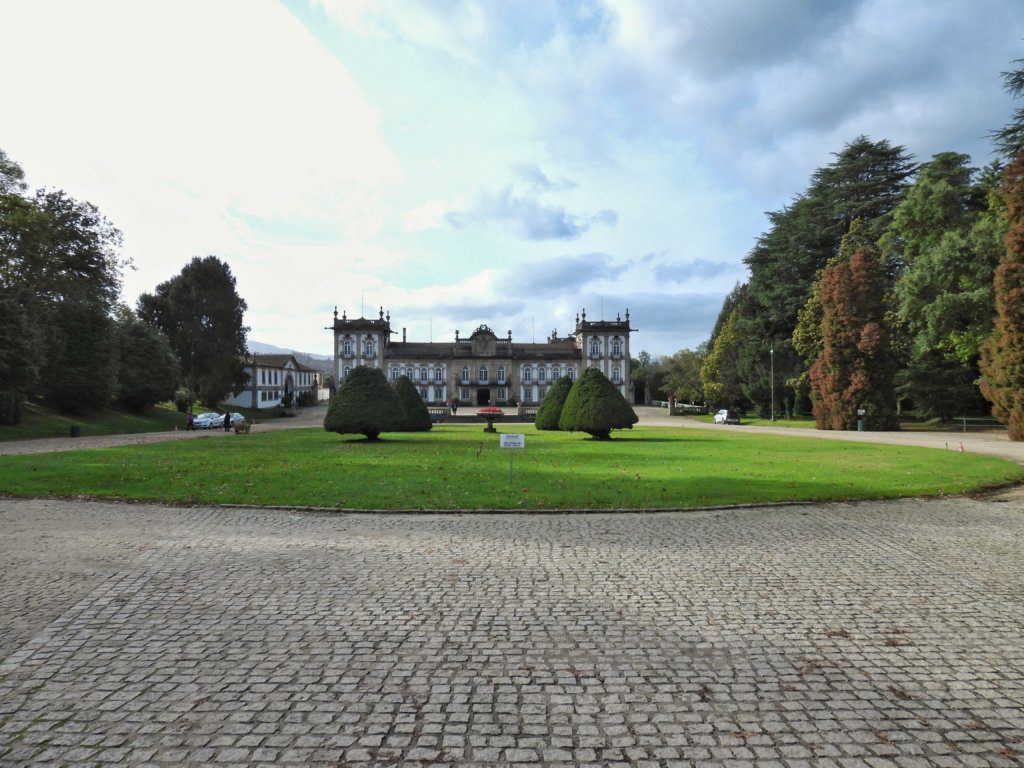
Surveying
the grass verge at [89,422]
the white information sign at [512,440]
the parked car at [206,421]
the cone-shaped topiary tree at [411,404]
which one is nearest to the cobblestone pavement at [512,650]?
the white information sign at [512,440]

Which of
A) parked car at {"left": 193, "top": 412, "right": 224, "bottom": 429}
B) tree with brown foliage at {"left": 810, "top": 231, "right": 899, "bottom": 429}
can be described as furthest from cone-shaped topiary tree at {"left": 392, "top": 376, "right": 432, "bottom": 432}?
tree with brown foliage at {"left": 810, "top": 231, "right": 899, "bottom": 429}

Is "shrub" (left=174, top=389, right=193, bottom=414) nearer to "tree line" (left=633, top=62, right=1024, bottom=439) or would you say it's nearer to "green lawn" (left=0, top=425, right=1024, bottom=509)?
"green lawn" (left=0, top=425, right=1024, bottom=509)

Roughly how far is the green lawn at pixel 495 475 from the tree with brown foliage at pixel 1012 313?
897cm

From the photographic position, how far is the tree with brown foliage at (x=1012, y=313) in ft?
86.2

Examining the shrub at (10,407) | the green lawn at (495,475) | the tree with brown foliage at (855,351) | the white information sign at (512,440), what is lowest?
the green lawn at (495,475)

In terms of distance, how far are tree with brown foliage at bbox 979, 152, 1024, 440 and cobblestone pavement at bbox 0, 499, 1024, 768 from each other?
2394 cm

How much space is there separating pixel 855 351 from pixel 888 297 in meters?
6.67

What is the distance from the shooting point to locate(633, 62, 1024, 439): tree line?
1114 inches

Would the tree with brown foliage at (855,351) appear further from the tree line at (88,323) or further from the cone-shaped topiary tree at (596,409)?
the tree line at (88,323)

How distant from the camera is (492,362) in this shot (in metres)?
83.4

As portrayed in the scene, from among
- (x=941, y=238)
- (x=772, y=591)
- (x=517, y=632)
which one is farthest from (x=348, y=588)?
(x=941, y=238)

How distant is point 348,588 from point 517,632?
2.07 metres

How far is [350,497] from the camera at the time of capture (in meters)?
11.3

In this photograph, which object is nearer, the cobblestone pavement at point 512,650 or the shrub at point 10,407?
the cobblestone pavement at point 512,650
